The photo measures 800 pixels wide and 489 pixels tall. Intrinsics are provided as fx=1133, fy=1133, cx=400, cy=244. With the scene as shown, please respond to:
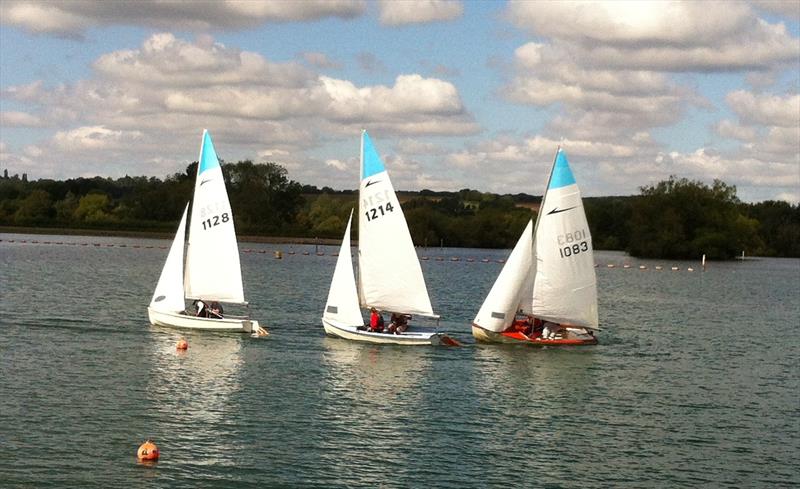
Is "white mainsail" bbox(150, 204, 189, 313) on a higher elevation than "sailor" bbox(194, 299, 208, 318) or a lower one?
higher

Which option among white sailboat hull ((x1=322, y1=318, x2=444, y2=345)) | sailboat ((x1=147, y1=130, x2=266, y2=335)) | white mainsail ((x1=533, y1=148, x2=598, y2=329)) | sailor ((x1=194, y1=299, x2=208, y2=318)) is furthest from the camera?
sailboat ((x1=147, y1=130, x2=266, y2=335))

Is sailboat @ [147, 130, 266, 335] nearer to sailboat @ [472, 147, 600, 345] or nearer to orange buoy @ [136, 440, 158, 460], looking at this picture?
sailboat @ [472, 147, 600, 345]

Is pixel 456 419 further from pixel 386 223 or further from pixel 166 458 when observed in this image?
pixel 386 223

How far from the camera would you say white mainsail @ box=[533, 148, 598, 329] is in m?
50.7

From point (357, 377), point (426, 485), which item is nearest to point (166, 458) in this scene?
point (426, 485)

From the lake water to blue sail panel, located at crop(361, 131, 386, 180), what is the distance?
7468mm

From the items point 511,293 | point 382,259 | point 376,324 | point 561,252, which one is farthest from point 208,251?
point 561,252

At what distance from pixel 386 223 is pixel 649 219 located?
488 feet

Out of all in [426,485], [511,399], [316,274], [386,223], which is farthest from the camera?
[316,274]

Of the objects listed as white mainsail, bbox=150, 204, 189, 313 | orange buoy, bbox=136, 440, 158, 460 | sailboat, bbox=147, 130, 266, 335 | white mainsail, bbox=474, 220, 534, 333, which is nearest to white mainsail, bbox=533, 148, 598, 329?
white mainsail, bbox=474, 220, 534, 333

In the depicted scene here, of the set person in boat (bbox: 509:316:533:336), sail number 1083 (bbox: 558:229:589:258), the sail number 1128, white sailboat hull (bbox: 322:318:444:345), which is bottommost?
white sailboat hull (bbox: 322:318:444:345)

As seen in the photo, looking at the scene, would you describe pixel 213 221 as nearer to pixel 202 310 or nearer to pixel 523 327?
pixel 202 310

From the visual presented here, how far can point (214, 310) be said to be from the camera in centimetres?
5138

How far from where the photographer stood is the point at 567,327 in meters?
52.2
